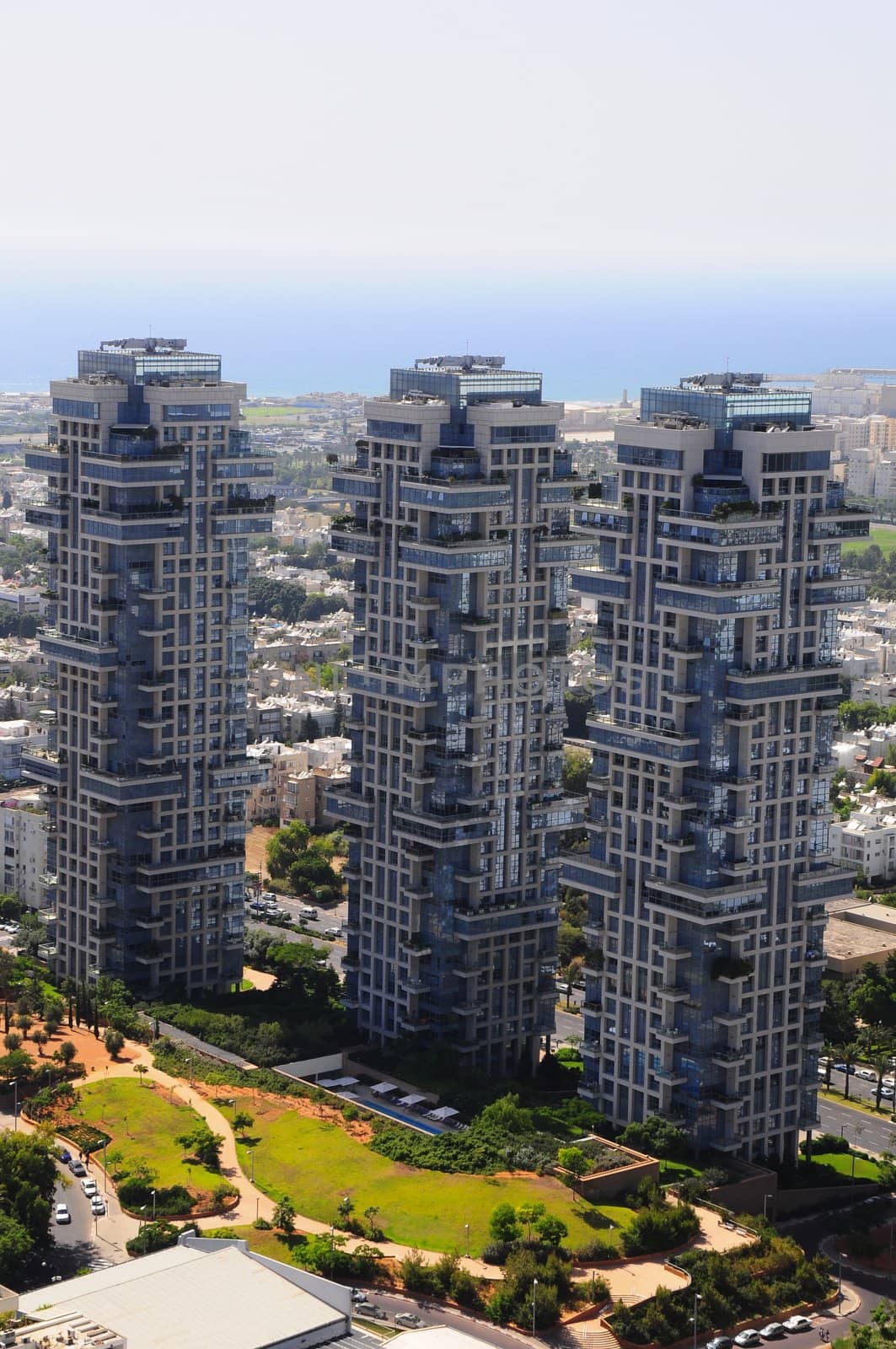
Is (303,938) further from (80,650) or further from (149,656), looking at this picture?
(80,650)

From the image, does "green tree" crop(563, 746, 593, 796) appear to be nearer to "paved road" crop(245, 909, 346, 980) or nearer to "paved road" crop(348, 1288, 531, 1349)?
"paved road" crop(245, 909, 346, 980)

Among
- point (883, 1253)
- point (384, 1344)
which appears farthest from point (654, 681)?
point (384, 1344)

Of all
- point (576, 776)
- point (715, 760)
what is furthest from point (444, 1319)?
point (576, 776)

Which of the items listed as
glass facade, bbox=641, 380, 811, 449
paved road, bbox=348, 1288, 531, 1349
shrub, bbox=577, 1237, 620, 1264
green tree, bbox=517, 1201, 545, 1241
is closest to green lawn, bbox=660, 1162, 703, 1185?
shrub, bbox=577, 1237, 620, 1264

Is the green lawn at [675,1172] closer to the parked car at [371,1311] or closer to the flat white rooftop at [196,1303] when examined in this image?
the parked car at [371,1311]

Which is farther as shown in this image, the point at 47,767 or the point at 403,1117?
the point at 47,767
